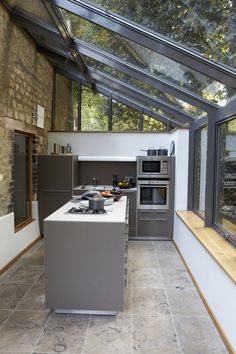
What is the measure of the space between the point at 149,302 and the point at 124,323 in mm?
491

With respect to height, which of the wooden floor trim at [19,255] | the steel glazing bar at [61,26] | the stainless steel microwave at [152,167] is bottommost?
the wooden floor trim at [19,255]

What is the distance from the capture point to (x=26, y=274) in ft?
12.4

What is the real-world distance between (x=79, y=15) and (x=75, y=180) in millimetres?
3173

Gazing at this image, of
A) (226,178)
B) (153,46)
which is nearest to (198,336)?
(226,178)

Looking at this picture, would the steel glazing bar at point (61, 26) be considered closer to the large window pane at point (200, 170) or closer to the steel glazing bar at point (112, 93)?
the steel glazing bar at point (112, 93)

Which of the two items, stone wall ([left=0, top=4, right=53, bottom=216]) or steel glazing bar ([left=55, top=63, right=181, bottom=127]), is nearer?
stone wall ([left=0, top=4, right=53, bottom=216])

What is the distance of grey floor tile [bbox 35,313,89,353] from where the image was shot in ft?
7.50

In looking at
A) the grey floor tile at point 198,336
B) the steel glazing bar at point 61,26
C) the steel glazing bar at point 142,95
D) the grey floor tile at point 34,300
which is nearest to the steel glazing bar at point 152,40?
the steel glazing bar at point 61,26

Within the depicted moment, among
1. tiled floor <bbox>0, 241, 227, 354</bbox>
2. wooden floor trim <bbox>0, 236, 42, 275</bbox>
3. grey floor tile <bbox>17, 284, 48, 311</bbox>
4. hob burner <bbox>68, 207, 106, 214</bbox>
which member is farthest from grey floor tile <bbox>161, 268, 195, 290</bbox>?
wooden floor trim <bbox>0, 236, 42, 275</bbox>

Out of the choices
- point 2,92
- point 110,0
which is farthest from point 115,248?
point 2,92

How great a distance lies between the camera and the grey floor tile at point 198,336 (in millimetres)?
2303

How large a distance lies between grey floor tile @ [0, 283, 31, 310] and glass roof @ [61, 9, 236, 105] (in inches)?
119

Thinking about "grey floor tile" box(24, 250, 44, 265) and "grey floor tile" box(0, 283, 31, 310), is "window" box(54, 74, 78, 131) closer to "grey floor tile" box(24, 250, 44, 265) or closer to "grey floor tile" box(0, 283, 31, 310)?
"grey floor tile" box(24, 250, 44, 265)

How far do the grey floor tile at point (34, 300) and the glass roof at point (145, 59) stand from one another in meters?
2.89
